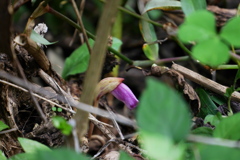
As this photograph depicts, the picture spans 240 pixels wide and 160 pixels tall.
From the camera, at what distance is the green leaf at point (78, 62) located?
1.08 metres

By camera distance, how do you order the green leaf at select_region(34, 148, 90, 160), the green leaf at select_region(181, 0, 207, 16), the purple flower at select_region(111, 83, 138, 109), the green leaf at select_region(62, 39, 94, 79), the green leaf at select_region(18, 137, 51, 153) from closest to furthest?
1. the green leaf at select_region(34, 148, 90, 160)
2. the green leaf at select_region(18, 137, 51, 153)
3. the green leaf at select_region(181, 0, 207, 16)
4. the purple flower at select_region(111, 83, 138, 109)
5. the green leaf at select_region(62, 39, 94, 79)

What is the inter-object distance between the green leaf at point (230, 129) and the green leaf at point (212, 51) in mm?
91

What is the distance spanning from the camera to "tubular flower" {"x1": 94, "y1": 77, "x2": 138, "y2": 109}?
2.68 feet

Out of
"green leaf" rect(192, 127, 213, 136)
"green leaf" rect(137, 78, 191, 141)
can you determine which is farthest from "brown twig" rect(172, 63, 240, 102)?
"green leaf" rect(137, 78, 191, 141)

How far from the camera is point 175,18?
155 cm

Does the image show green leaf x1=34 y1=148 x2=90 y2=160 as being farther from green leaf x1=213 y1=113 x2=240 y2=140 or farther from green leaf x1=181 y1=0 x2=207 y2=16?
green leaf x1=181 y1=0 x2=207 y2=16

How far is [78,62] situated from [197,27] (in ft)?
2.28

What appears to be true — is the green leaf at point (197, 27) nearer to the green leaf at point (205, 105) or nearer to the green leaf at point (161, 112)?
the green leaf at point (161, 112)

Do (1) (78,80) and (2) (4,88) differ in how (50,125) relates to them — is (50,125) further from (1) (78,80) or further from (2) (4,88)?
(1) (78,80)

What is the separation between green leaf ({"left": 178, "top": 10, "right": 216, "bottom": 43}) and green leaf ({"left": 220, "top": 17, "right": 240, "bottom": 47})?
2 cm

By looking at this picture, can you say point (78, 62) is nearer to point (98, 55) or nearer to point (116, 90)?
point (116, 90)

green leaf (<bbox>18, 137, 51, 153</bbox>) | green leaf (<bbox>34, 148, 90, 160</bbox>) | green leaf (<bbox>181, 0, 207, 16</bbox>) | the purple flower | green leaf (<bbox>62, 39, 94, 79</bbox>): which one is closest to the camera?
green leaf (<bbox>34, 148, 90, 160</bbox>)

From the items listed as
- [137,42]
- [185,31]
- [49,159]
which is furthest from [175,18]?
[49,159]

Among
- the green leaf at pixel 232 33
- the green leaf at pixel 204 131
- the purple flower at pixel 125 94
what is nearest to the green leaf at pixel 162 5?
the purple flower at pixel 125 94
